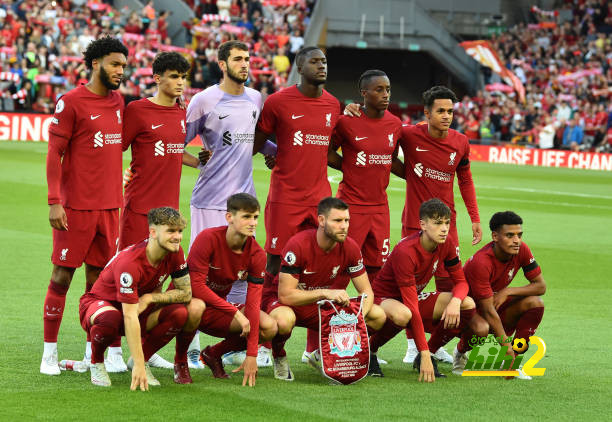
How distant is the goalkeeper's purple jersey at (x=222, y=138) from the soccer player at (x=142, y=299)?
4.59 feet

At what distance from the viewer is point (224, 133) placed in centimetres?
869

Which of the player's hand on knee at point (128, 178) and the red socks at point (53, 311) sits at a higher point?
the player's hand on knee at point (128, 178)

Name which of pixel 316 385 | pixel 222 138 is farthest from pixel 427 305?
pixel 222 138

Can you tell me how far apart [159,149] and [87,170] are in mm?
621

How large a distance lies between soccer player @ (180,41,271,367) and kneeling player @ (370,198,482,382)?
1.48 m

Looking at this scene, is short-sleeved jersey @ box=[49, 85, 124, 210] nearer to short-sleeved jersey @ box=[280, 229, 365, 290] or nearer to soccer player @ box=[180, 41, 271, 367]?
soccer player @ box=[180, 41, 271, 367]

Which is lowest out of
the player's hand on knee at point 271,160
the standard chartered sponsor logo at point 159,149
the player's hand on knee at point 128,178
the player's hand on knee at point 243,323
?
the player's hand on knee at point 243,323

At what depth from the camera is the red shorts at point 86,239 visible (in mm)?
7883

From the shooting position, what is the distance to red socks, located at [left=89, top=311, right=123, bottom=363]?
283 inches

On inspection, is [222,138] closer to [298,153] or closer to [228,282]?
[298,153]

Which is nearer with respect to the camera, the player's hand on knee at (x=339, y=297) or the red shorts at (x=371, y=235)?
the player's hand on knee at (x=339, y=297)

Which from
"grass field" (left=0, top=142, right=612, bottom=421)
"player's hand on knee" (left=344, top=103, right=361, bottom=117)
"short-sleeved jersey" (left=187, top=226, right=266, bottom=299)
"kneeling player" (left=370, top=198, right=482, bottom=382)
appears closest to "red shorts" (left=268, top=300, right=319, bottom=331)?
"short-sleeved jersey" (left=187, top=226, right=266, bottom=299)

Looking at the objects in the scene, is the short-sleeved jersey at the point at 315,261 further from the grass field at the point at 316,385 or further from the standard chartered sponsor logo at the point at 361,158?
the standard chartered sponsor logo at the point at 361,158

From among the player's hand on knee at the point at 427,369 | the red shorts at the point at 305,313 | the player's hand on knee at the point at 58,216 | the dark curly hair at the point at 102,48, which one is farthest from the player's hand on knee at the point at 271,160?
the player's hand on knee at the point at 427,369
